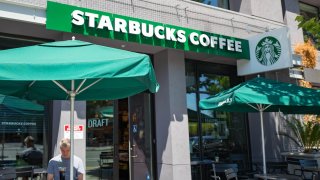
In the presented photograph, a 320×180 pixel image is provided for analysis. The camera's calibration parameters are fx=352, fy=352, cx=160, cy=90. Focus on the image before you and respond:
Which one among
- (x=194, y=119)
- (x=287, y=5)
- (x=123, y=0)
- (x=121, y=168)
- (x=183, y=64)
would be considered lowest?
(x=121, y=168)

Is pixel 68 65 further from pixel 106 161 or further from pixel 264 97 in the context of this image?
pixel 106 161

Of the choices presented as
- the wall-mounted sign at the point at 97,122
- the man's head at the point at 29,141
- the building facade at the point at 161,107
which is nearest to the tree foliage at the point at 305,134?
the building facade at the point at 161,107

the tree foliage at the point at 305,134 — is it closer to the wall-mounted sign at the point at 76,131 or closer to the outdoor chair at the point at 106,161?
the outdoor chair at the point at 106,161

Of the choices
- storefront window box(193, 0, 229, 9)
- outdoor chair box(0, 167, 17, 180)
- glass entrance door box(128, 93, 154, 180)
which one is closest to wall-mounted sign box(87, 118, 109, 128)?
glass entrance door box(128, 93, 154, 180)

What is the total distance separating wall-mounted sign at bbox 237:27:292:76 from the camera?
9.30 m

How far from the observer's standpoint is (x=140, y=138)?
910 cm

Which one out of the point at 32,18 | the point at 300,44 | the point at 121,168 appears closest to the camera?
the point at 32,18

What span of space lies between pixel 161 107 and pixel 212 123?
198 centimetres

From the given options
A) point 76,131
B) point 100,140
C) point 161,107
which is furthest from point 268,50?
point 76,131

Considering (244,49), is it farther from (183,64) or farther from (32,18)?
(32,18)

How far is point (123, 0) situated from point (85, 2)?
3.14ft

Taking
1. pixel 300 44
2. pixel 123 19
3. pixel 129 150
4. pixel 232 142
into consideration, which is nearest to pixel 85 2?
pixel 123 19

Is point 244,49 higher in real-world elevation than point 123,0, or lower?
lower

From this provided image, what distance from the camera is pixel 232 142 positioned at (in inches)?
418
